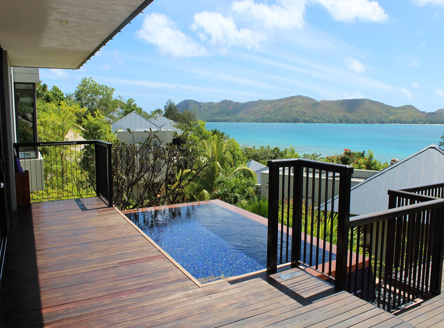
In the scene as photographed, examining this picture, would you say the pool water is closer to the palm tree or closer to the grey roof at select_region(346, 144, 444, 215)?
the palm tree

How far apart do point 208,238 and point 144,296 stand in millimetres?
2915

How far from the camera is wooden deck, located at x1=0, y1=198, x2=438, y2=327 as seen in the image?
271 centimetres

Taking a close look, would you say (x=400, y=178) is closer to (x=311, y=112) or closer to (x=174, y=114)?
(x=174, y=114)

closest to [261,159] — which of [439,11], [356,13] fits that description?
[356,13]

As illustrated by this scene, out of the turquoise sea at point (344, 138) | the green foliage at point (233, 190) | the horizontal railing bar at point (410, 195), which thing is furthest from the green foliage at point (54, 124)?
the turquoise sea at point (344, 138)

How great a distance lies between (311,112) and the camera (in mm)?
85000

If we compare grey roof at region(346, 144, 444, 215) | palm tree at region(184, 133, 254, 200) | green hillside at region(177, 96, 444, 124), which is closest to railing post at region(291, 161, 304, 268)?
grey roof at region(346, 144, 444, 215)

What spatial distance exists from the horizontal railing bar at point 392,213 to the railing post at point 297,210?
742mm

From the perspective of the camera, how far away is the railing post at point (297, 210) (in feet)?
11.8

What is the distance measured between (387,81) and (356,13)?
20469 millimetres

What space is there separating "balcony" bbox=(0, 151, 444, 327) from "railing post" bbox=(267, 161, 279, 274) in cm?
1

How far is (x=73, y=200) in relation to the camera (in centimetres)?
712

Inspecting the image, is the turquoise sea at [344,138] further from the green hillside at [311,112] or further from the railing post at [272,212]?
the railing post at [272,212]

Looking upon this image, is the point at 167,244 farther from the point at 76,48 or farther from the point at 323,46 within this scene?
the point at 323,46
